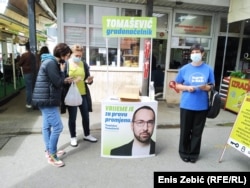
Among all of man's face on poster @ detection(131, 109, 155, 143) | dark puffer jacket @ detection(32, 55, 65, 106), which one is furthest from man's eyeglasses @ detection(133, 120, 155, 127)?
dark puffer jacket @ detection(32, 55, 65, 106)

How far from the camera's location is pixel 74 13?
6.29 metres

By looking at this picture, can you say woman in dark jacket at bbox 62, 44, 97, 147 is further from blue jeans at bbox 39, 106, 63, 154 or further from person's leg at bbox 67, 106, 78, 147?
blue jeans at bbox 39, 106, 63, 154

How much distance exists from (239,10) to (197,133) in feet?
13.2

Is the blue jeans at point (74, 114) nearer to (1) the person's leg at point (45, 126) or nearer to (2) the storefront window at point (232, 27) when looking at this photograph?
(1) the person's leg at point (45, 126)

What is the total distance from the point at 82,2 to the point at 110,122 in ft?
13.9

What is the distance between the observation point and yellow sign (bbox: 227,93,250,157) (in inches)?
122

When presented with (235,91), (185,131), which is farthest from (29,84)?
(235,91)

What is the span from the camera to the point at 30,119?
518 cm

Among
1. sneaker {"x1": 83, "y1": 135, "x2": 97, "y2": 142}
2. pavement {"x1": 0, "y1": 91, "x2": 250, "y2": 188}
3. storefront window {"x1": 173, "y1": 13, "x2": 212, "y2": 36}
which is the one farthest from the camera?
storefront window {"x1": 173, "y1": 13, "x2": 212, "y2": 36}

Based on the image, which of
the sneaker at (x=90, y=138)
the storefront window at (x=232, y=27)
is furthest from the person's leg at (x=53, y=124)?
the storefront window at (x=232, y=27)

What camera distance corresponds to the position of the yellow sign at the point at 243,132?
3100 millimetres

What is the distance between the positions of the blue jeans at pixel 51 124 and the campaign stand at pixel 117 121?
0.64 meters

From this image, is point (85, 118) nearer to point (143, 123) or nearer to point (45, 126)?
point (45, 126)

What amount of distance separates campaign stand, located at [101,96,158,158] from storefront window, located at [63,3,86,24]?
12.6ft
